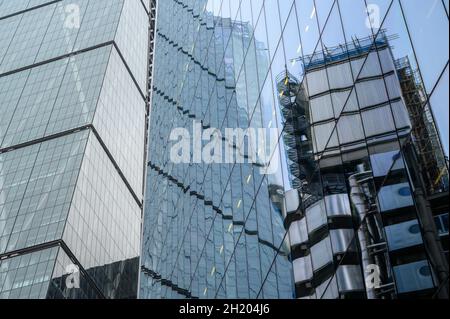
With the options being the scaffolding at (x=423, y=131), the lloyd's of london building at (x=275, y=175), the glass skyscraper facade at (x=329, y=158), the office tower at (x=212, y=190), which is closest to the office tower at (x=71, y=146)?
the lloyd's of london building at (x=275, y=175)

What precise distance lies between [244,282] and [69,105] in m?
74.3

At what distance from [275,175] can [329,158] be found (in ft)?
19.0

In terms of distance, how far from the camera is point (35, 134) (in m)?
96.0

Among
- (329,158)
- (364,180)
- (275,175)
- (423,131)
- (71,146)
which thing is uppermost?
(71,146)

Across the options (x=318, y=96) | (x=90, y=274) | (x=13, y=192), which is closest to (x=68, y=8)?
(x=13, y=192)

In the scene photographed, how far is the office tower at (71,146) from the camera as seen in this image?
260ft

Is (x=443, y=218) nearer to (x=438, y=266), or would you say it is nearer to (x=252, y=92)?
(x=438, y=266)

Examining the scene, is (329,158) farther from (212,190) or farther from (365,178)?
(212,190)

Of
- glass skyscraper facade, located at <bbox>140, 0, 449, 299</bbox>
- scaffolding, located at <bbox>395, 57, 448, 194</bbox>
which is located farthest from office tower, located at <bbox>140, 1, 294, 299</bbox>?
scaffolding, located at <bbox>395, 57, 448, 194</bbox>

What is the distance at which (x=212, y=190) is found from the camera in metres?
37.8

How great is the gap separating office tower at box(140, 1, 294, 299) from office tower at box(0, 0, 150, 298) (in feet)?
53.4

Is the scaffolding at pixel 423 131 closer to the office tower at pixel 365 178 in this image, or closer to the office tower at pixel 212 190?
the office tower at pixel 365 178

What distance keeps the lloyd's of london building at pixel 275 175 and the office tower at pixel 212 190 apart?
0.16 metres

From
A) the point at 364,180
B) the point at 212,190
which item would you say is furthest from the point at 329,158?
the point at 212,190
